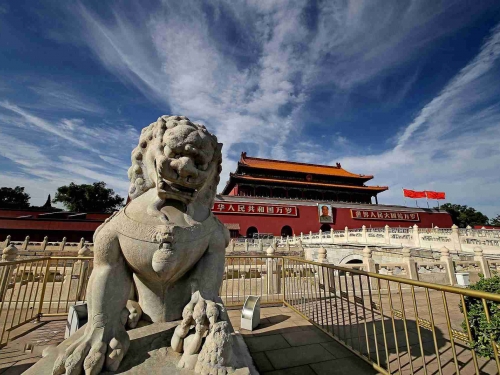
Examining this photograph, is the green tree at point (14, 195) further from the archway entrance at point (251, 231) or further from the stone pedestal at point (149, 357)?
the stone pedestal at point (149, 357)

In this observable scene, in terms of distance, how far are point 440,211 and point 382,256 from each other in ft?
70.7

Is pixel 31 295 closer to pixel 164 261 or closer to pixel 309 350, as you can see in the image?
pixel 164 261

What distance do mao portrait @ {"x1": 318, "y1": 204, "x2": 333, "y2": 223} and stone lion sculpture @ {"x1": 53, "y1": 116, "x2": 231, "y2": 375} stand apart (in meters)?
21.6

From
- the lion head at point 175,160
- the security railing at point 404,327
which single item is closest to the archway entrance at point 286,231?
the security railing at point 404,327

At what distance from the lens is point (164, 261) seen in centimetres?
152

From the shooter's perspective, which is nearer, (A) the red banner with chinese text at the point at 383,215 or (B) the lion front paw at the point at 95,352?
(B) the lion front paw at the point at 95,352

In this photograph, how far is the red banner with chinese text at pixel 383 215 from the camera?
922 inches

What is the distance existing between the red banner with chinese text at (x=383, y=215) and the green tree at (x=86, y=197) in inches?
1120

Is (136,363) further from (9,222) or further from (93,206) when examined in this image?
(93,206)

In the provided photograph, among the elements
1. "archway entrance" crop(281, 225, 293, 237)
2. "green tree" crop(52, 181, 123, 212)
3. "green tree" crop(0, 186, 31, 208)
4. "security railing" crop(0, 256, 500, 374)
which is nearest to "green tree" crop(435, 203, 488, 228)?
"archway entrance" crop(281, 225, 293, 237)

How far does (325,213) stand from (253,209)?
6763mm

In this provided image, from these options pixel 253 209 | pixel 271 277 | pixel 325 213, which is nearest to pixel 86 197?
pixel 253 209

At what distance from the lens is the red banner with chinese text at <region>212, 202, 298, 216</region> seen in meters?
20.2

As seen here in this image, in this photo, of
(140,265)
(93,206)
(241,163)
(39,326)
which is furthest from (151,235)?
(93,206)
